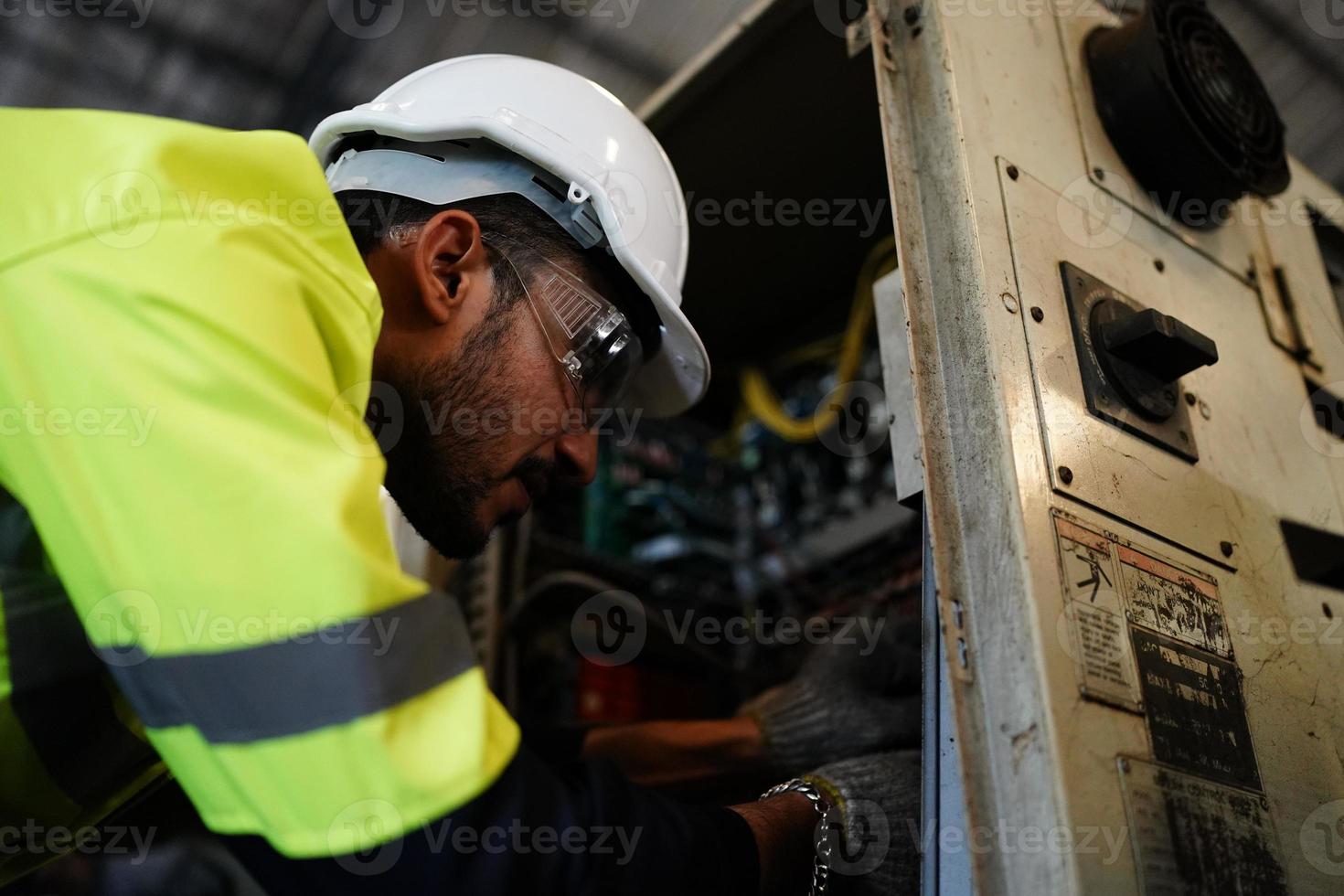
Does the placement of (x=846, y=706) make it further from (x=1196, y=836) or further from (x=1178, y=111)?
(x=1178, y=111)

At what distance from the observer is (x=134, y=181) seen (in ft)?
2.94

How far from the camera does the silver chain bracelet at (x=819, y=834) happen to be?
1177mm

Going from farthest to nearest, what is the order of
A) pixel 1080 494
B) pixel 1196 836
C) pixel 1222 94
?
pixel 1222 94
pixel 1080 494
pixel 1196 836

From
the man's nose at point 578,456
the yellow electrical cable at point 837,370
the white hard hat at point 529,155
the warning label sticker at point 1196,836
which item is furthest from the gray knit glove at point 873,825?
the yellow electrical cable at point 837,370

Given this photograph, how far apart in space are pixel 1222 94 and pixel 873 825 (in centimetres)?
119

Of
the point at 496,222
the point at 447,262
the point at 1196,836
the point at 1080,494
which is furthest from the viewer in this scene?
the point at 496,222

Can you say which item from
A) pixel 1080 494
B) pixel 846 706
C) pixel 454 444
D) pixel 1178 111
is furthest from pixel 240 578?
pixel 1178 111

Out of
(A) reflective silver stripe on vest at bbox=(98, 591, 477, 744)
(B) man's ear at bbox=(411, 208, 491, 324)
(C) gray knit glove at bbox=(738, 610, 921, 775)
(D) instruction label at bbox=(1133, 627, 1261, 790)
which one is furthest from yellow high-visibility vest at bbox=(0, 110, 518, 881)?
(C) gray knit glove at bbox=(738, 610, 921, 775)

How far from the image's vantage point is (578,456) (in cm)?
148

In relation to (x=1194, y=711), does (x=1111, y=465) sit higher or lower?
higher

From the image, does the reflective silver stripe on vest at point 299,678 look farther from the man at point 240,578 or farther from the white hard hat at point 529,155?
the white hard hat at point 529,155

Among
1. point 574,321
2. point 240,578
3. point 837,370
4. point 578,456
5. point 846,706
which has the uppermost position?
point 837,370

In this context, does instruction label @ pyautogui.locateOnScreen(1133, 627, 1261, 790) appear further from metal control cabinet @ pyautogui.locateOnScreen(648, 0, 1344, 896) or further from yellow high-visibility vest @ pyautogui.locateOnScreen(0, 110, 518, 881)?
yellow high-visibility vest @ pyautogui.locateOnScreen(0, 110, 518, 881)

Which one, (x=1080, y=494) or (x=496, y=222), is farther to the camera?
(x=496, y=222)
